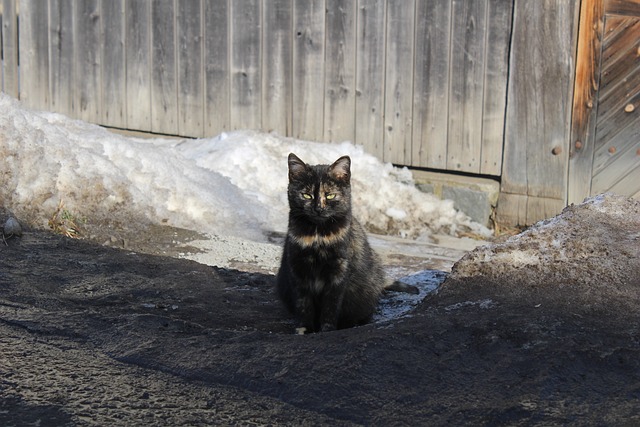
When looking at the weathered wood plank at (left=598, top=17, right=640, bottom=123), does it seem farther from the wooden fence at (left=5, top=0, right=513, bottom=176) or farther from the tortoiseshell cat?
the tortoiseshell cat

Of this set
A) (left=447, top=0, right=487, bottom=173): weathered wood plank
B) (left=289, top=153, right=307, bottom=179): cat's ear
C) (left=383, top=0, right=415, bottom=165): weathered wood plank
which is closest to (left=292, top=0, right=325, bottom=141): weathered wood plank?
(left=383, top=0, right=415, bottom=165): weathered wood plank

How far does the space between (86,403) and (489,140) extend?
5.58 meters

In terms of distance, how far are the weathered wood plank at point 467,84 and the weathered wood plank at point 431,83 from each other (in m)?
0.07

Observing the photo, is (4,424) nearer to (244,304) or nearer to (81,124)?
(244,304)

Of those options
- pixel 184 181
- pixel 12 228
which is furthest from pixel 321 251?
pixel 184 181

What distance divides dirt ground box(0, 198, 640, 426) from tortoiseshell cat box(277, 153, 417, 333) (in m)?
0.20

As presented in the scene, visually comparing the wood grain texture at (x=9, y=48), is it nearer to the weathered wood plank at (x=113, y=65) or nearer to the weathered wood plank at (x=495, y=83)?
the weathered wood plank at (x=113, y=65)

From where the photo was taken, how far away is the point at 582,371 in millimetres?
3613

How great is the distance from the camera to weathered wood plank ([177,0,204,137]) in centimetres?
977

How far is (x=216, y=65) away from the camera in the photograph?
9.72m

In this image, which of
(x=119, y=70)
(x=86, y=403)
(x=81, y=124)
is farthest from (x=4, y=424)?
(x=119, y=70)

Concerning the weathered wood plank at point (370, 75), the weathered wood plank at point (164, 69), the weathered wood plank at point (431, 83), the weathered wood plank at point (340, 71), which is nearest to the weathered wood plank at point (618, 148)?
the weathered wood plank at point (431, 83)

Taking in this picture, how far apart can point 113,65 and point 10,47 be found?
1.79 meters

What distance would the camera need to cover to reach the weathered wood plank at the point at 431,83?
27.5ft
